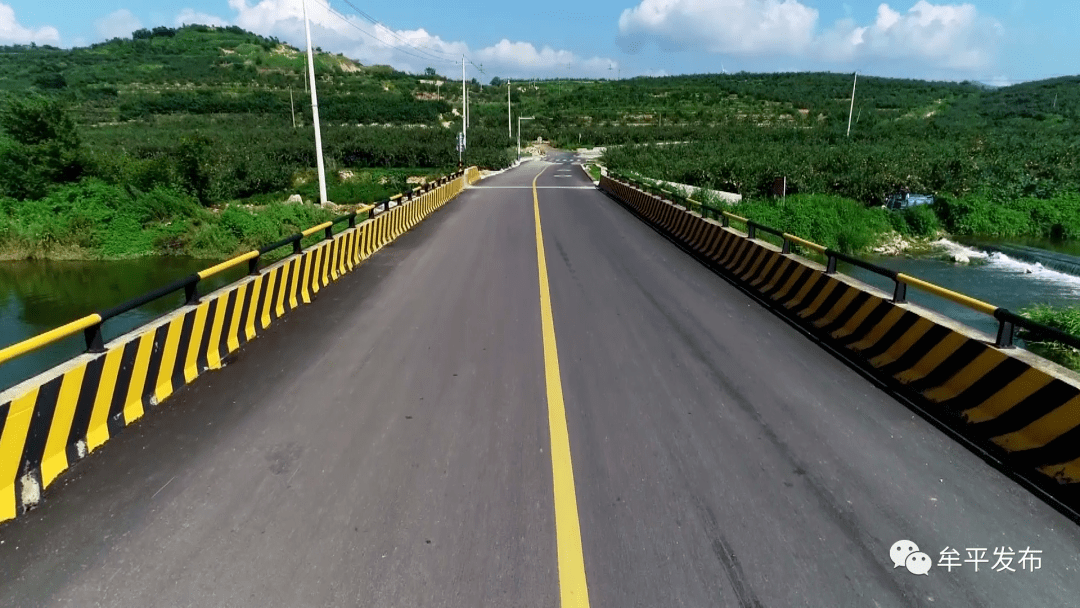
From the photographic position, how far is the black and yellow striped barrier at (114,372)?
4750 millimetres

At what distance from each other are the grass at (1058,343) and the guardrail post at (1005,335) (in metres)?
5.56

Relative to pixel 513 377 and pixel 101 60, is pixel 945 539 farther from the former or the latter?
pixel 101 60

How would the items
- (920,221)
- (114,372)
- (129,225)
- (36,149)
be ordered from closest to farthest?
(114,372) < (920,221) < (129,225) < (36,149)

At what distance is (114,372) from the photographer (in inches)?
232

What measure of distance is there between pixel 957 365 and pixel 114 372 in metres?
7.78

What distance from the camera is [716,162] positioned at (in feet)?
151

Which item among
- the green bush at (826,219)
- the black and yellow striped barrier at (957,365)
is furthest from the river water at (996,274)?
the black and yellow striped barrier at (957,365)

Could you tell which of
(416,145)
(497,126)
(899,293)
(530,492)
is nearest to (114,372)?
(530,492)

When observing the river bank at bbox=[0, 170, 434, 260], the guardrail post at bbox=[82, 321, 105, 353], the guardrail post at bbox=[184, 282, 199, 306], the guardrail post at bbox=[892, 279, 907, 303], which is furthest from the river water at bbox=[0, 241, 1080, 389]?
the guardrail post at bbox=[82, 321, 105, 353]

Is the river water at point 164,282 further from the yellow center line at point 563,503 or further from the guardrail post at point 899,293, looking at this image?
the yellow center line at point 563,503

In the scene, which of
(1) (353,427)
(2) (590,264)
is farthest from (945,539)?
(2) (590,264)

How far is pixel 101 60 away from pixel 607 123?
128788 mm

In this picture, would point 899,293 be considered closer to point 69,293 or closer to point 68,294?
point 68,294

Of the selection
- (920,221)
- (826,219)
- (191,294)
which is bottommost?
(920,221)
